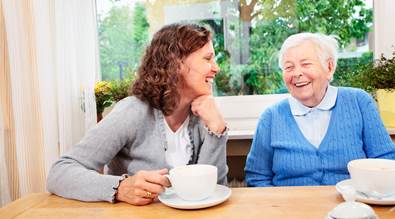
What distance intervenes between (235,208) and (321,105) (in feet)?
2.62

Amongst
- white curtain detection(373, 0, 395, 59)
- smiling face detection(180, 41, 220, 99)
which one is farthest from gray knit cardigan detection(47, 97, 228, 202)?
white curtain detection(373, 0, 395, 59)

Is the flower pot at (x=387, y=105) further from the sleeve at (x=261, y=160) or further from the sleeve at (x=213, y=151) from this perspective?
the sleeve at (x=213, y=151)

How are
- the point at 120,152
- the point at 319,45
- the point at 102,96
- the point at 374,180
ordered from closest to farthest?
the point at 374,180
the point at 120,152
the point at 319,45
the point at 102,96

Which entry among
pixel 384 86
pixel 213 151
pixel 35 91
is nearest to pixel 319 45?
pixel 384 86

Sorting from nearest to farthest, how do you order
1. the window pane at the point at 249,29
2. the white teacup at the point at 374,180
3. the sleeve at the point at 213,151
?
the white teacup at the point at 374,180, the sleeve at the point at 213,151, the window pane at the point at 249,29

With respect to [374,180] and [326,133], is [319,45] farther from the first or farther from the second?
[374,180]

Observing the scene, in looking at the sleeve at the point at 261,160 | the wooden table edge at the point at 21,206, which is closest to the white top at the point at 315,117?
the sleeve at the point at 261,160

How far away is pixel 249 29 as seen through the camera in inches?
91.7

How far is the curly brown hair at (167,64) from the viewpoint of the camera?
1.38 meters

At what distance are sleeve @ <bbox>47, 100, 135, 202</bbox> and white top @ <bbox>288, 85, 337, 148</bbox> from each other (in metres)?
0.66

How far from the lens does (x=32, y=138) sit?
1.95 metres

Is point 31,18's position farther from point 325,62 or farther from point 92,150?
point 325,62

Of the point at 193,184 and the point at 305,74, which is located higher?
the point at 305,74

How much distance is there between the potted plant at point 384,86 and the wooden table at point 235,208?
1.02 meters
